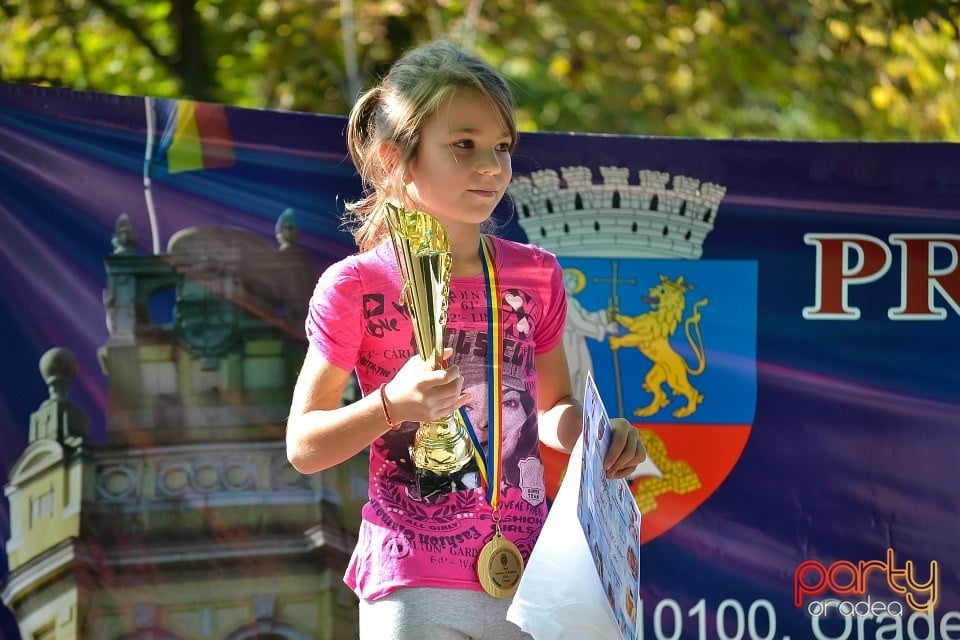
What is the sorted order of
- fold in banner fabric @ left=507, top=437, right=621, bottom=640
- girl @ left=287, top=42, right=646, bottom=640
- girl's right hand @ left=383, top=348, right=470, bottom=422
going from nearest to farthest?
girl's right hand @ left=383, top=348, right=470, bottom=422
fold in banner fabric @ left=507, top=437, right=621, bottom=640
girl @ left=287, top=42, right=646, bottom=640

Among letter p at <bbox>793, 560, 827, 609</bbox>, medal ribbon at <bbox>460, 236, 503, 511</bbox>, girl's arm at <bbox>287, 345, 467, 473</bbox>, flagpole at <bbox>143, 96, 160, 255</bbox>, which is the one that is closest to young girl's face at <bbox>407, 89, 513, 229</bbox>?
medal ribbon at <bbox>460, 236, 503, 511</bbox>

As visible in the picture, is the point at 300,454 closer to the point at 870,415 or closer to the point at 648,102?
the point at 870,415

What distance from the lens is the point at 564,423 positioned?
2453 mm

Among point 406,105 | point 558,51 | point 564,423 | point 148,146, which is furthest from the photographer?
point 558,51

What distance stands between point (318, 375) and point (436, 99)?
0.51 metres

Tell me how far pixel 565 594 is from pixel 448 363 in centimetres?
41

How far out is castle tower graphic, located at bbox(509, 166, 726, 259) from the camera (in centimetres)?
367

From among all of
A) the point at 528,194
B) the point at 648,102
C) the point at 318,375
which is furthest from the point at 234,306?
the point at 648,102

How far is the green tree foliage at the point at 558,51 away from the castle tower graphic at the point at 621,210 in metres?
3.32

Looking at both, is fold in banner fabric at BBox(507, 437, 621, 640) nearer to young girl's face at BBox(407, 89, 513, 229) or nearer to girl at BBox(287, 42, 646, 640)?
girl at BBox(287, 42, 646, 640)

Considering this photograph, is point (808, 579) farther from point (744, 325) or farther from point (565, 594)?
point (565, 594)

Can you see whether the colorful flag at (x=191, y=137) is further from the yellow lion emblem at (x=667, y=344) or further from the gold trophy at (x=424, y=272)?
the gold trophy at (x=424, y=272)

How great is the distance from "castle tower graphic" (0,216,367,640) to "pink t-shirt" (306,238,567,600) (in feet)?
4.42

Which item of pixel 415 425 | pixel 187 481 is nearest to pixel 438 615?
pixel 415 425
